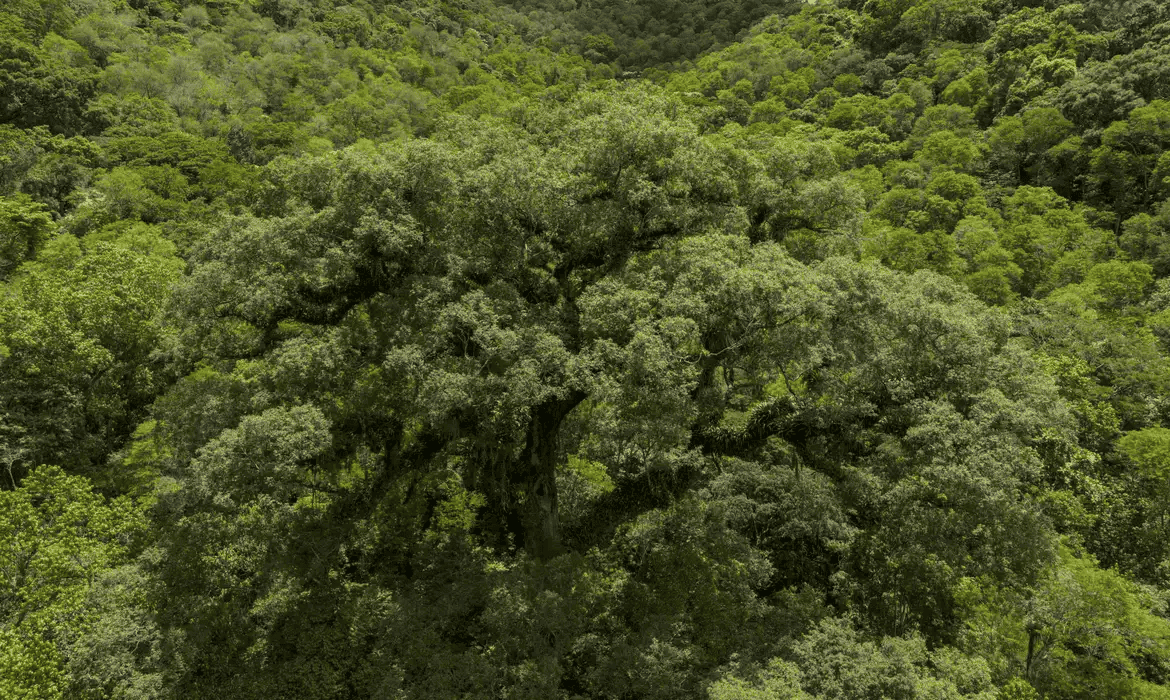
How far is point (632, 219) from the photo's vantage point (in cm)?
1578

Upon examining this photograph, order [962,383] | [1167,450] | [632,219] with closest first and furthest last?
1. [962,383]
2. [632,219]
3. [1167,450]

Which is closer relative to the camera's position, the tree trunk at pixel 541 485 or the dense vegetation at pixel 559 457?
the dense vegetation at pixel 559 457

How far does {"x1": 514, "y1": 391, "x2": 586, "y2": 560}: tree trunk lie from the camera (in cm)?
1611

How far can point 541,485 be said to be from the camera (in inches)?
650

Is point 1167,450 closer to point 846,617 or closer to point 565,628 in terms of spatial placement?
point 846,617

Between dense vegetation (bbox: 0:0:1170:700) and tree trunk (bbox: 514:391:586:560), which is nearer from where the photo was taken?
dense vegetation (bbox: 0:0:1170:700)

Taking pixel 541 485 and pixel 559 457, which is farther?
pixel 559 457

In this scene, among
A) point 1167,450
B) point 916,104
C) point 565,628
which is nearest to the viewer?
point 565,628

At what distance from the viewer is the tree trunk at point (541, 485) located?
52.9 ft

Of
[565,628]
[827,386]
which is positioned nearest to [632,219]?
[827,386]

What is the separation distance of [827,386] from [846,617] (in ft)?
16.1

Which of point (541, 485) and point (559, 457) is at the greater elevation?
point (541, 485)

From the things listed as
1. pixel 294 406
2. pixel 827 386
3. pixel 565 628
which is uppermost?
pixel 827 386

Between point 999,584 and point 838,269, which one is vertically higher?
point 838,269
